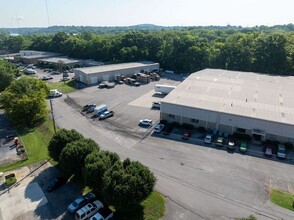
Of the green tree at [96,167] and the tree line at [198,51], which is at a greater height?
the tree line at [198,51]

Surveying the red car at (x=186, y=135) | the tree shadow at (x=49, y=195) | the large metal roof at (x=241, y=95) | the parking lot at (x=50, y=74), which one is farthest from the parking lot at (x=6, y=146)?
the parking lot at (x=50, y=74)

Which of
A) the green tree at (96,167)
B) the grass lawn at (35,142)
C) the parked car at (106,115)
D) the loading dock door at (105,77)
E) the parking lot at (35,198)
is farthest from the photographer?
the loading dock door at (105,77)

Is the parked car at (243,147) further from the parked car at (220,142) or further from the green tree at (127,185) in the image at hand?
the green tree at (127,185)

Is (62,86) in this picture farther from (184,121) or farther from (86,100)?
(184,121)

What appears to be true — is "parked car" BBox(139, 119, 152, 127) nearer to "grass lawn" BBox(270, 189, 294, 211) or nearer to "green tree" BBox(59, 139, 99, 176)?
"green tree" BBox(59, 139, 99, 176)

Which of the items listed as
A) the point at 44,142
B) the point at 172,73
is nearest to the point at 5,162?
the point at 44,142

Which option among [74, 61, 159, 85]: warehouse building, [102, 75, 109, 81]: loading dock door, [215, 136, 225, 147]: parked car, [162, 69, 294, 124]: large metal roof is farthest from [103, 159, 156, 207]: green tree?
[102, 75, 109, 81]: loading dock door
